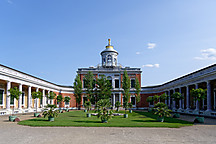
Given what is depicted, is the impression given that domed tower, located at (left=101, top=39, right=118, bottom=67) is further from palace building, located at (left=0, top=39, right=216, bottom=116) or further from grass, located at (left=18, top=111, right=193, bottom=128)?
grass, located at (left=18, top=111, right=193, bottom=128)

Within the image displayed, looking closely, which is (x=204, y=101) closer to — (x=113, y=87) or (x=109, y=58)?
Answer: (x=113, y=87)

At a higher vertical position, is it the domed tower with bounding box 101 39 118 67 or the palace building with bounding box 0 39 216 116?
the domed tower with bounding box 101 39 118 67

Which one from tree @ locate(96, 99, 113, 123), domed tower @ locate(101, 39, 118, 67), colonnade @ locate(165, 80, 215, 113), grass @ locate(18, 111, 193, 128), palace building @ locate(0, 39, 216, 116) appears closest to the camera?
grass @ locate(18, 111, 193, 128)

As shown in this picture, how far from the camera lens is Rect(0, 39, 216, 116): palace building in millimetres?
27830

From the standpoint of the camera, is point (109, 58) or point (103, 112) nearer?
point (103, 112)

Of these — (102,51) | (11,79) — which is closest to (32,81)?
(11,79)

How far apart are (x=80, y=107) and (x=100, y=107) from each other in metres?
32.7

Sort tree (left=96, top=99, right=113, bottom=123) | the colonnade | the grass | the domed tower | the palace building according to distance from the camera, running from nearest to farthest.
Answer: the grass < tree (left=96, top=99, right=113, bottom=123) < the colonnade < the palace building < the domed tower

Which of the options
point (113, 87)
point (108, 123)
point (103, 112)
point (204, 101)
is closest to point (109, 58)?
point (113, 87)

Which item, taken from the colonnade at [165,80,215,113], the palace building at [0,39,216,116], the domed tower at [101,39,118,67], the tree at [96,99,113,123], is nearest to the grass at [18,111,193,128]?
the tree at [96,99,113,123]

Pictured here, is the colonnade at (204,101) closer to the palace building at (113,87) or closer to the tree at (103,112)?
the palace building at (113,87)

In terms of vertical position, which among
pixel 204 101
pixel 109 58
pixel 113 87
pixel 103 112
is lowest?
pixel 204 101

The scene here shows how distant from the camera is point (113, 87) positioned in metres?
49.6

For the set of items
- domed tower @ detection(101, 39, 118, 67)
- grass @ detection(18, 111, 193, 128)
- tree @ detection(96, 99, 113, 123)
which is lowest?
grass @ detection(18, 111, 193, 128)
